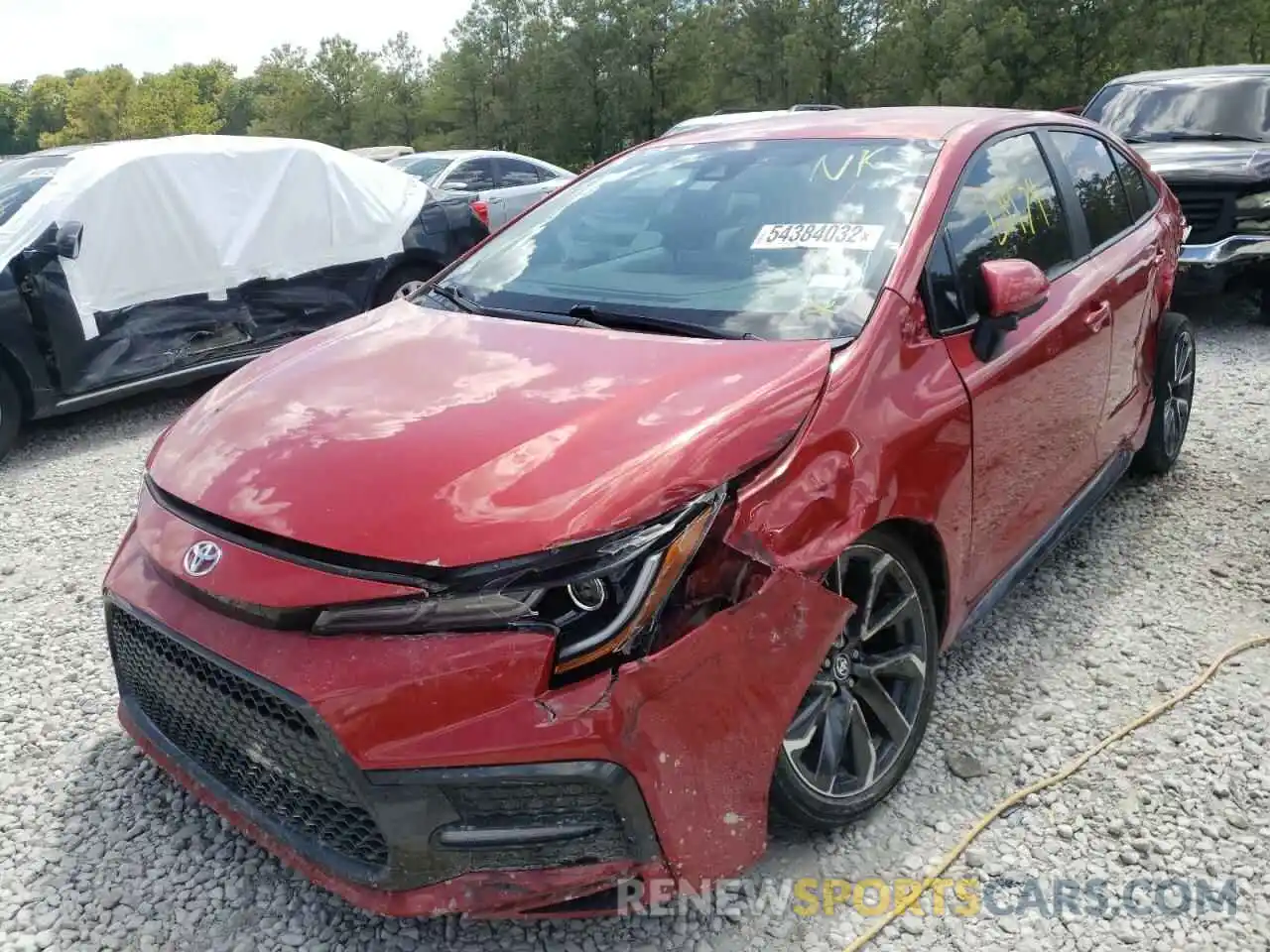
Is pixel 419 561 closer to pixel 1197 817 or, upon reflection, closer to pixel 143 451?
pixel 1197 817

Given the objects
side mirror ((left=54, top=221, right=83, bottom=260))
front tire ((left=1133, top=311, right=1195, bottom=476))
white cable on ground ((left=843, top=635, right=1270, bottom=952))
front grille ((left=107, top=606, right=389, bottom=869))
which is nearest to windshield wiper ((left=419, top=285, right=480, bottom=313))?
front grille ((left=107, top=606, right=389, bottom=869))

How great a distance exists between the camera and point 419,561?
5.93 feet

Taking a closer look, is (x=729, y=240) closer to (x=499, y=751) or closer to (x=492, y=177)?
(x=499, y=751)

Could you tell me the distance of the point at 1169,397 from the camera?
4273 millimetres

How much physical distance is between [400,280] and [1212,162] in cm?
589

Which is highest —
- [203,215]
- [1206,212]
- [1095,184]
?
[203,215]

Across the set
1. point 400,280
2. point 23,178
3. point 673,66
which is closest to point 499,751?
point 23,178

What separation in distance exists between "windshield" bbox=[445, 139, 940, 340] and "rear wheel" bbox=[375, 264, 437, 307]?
12.5ft

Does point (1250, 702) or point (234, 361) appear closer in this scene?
point (1250, 702)

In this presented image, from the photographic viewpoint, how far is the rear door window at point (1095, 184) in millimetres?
3527

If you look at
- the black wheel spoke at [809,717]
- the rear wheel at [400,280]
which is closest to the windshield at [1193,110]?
the rear wheel at [400,280]

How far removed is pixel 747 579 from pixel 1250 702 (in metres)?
1.90

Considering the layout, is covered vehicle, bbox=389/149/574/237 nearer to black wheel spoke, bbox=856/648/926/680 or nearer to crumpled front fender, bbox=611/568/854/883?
black wheel spoke, bbox=856/648/926/680

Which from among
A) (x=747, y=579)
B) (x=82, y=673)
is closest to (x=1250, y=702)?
(x=747, y=579)
